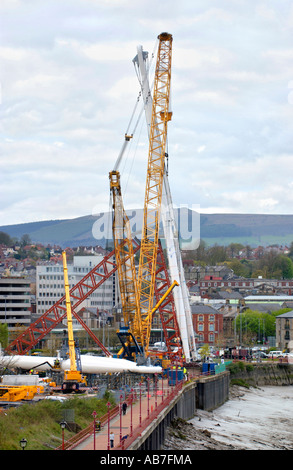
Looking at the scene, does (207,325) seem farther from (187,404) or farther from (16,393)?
(16,393)

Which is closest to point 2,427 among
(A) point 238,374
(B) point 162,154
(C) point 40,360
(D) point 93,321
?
(C) point 40,360

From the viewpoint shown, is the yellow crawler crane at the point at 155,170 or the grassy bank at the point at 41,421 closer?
the grassy bank at the point at 41,421

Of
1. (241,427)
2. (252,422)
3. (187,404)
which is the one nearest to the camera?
(241,427)

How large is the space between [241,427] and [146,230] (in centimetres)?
3487

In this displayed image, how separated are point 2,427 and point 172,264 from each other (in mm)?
70666

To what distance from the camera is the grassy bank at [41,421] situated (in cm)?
4362

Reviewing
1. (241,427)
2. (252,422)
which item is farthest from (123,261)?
(241,427)

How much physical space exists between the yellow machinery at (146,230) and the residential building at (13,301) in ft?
166

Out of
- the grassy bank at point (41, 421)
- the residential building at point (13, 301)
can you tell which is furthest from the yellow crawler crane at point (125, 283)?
the residential building at point (13, 301)

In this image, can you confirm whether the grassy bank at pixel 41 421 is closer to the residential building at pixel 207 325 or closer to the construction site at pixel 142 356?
the construction site at pixel 142 356

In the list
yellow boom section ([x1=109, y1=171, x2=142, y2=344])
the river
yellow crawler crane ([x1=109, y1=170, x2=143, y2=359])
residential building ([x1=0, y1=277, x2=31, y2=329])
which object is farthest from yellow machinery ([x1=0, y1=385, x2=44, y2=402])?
residential building ([x1=0, y1=277, x2=31, y2=329])

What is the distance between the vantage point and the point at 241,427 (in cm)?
7369

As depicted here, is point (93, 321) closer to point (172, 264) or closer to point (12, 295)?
point (12, 295)

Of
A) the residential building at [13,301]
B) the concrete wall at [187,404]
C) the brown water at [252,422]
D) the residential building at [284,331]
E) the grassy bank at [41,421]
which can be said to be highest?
the residential building at [13,301]
